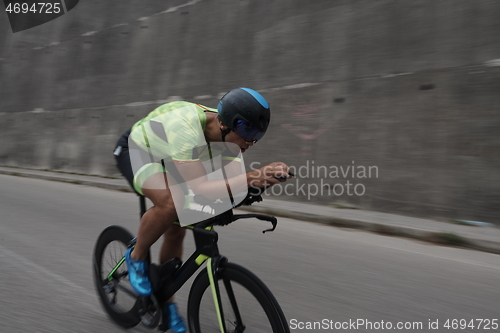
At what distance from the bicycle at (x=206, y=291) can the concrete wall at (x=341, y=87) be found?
5.52m

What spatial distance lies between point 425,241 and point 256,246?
2349 mm

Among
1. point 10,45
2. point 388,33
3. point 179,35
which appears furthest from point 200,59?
point 10,45

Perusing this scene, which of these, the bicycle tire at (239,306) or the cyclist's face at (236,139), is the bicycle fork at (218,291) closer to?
the bicycle tire at (239,306)

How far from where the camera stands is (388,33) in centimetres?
845

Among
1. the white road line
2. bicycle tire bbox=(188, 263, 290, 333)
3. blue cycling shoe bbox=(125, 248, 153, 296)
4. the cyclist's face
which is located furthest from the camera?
the white road line

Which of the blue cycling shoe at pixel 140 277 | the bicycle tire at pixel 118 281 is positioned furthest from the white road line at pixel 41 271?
the blue cycling shoe at pixel 140 277

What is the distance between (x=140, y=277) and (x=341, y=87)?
692 centimetres

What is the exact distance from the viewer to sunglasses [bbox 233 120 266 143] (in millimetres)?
2370

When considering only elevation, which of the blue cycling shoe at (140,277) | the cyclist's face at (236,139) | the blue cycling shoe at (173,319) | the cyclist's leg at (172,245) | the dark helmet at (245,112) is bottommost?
the blue cycling shoe at (173,319)

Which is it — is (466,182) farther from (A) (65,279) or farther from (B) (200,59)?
(B) (200,59)

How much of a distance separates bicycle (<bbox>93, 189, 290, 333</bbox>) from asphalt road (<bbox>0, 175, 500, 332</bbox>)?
0.31m

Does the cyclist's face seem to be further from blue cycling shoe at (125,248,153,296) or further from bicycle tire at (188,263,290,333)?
blue cycling shoe at (125,248,153,296)

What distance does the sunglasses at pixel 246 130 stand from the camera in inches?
93.3

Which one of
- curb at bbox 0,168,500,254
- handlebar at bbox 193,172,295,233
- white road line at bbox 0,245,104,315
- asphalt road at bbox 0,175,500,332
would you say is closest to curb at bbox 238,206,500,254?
curb at bbox 0,168,500,254
